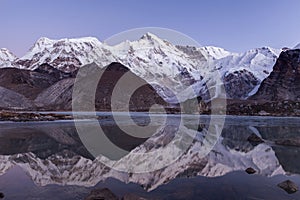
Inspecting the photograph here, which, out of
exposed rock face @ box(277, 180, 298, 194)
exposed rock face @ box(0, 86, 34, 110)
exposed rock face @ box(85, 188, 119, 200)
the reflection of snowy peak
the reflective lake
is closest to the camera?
exposed rock face @ box(85, 188, 119, 200)

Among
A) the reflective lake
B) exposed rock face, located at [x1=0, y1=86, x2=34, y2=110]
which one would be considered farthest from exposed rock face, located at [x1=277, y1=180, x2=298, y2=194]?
exposed rock face, located at [x1=0, y1=86, x2=34, y2=110]

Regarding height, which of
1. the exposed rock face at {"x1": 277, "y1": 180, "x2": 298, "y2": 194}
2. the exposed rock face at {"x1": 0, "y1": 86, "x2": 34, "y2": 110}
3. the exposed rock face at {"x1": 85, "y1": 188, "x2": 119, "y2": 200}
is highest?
the exposed rock face at {"x1": 85, "y1": 188, "x2": 119, "y2": 200}

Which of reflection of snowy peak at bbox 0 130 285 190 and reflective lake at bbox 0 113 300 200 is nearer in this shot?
reflective lake at bbox 0 113 300 200

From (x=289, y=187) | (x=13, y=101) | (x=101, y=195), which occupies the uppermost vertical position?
(x=101, y=195)

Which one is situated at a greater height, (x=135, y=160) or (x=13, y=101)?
(x=135, y=160)

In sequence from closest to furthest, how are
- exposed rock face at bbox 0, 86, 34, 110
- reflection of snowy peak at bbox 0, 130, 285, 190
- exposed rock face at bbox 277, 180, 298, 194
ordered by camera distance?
1. exposed rock face at bbox 277, 180, 298, 194
2. reflection of snowy peak at bbox 0, 130, 285, 190
3. exposed rock face at bbox 0, 86, 34, 110

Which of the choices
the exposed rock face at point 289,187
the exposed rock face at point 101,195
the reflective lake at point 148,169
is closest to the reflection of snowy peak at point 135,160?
the reflective lake at point 148,169

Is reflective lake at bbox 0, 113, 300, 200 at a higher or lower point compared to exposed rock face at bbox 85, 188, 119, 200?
lower

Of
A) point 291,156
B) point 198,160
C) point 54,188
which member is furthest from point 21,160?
point 291,156

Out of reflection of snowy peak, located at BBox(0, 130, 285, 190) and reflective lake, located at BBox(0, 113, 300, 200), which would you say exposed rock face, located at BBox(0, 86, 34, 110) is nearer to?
reflective lake, located at BBox(0, 113, 300, 200)

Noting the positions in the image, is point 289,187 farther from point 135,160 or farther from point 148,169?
point 135,160

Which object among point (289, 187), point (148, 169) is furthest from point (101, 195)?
point (289, 187)

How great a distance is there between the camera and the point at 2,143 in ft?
114

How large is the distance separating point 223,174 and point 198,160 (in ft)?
15.8
